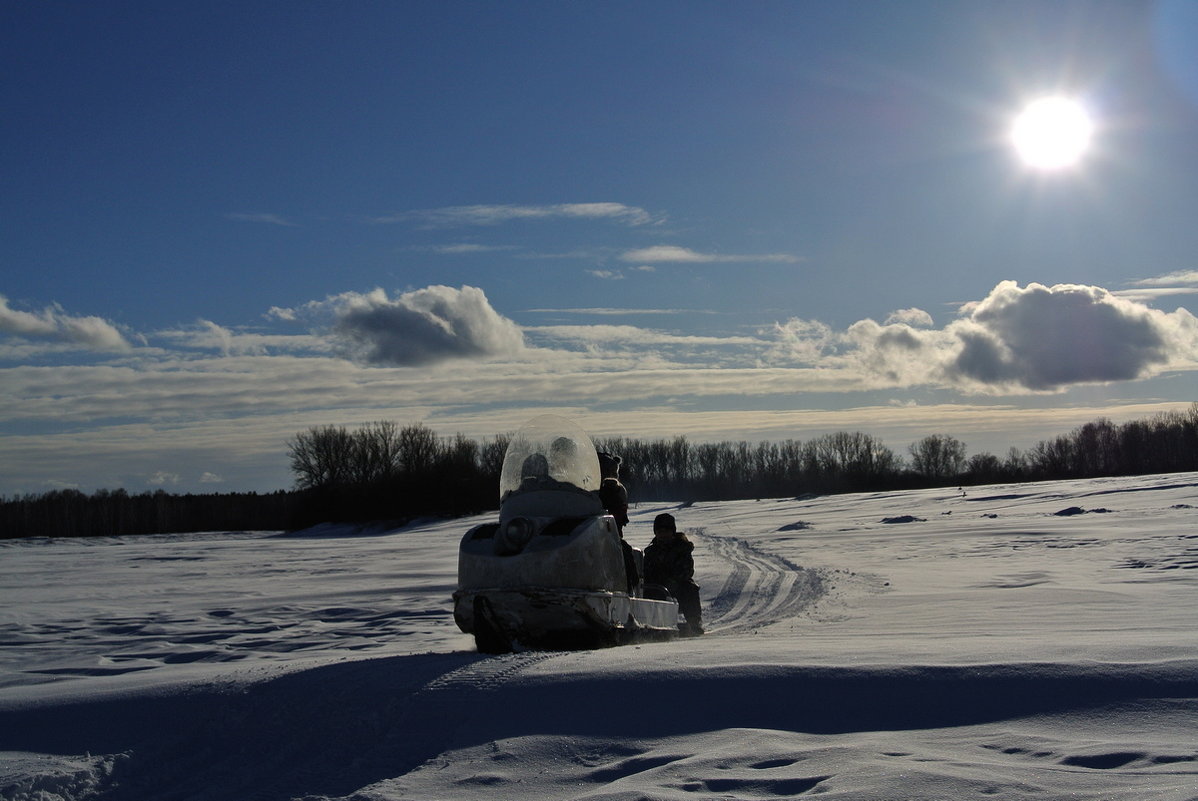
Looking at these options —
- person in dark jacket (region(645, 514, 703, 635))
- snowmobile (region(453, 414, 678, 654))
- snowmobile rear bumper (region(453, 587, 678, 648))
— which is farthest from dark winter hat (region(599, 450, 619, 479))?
snowmobile rear bumper (region(453, 587, 678, 648))

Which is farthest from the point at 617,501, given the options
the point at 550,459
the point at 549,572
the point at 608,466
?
the point at 549,572

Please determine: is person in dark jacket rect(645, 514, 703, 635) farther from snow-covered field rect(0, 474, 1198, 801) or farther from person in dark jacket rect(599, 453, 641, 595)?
person in dark jacket rect(599, 453, 641, 595)

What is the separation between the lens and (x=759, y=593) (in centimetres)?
1291

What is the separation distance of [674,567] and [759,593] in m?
3.19

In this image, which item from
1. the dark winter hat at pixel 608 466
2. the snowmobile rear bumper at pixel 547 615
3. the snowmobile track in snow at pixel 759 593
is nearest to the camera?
the snowmobile rear bumper at pixel 547 615

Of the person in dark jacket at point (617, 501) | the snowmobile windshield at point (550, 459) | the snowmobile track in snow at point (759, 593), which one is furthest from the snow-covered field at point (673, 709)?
the snowmobile windshield at point (550, 459)

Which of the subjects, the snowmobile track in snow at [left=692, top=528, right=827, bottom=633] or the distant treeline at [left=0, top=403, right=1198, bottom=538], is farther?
the distant treeline at [left=0, top=403, right=1198, bottom=538]

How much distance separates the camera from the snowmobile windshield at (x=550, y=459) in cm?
826

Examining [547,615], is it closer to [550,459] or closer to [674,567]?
[550,459]

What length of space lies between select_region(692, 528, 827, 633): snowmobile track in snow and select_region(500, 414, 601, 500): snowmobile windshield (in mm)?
2596

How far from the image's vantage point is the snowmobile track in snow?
34.7 ft

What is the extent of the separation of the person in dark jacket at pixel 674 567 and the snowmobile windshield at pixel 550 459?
2.03m

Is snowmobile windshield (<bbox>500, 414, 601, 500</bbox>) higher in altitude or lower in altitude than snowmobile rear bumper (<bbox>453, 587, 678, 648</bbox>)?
higher

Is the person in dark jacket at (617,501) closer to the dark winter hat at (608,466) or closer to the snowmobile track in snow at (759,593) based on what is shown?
the dark winter hat at (608,466)
